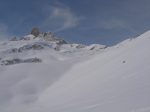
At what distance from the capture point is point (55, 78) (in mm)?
Answer: 49031

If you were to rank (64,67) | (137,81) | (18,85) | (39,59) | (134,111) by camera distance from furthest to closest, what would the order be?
(39,59), (64,67), (18,85), (137,81), (134,111)

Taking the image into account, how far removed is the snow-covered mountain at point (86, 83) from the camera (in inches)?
636

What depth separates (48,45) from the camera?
369 feet

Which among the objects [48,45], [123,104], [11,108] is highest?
[48,45]

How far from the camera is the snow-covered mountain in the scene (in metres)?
16.2

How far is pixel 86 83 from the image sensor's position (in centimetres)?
2941

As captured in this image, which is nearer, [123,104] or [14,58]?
[123,104]

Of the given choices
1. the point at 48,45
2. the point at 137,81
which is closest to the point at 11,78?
the point at 137,81

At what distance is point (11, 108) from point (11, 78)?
19.5m

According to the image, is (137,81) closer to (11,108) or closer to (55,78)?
(11,108)

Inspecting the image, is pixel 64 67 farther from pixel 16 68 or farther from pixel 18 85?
pixel 18 85

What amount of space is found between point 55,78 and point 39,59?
104 feet

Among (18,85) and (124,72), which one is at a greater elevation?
(18,85)

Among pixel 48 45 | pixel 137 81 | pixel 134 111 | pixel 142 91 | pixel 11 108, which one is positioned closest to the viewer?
pixel 134 111
